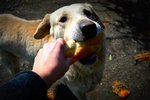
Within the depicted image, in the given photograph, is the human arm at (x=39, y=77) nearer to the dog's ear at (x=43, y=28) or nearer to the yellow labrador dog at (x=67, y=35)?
the yellow labrador dog at (x=67, y=35)

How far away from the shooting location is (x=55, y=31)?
12.6 ft

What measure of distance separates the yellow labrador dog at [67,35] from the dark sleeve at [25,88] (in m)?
1.23

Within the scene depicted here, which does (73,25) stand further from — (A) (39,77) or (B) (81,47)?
(A) (39,77)

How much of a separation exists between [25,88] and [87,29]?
1.35 metres

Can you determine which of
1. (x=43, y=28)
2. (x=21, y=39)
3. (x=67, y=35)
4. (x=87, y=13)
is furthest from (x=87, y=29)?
(x=21, y=39)

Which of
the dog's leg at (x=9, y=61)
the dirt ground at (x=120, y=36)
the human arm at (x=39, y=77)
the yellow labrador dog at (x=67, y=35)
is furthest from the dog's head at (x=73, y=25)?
the dirt ground at (x=120, y=36)

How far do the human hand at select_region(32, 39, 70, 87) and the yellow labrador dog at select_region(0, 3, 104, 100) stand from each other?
0.84m

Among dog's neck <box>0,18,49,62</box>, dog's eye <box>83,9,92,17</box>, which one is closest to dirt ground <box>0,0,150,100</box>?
dog's neck <box>0,18,49,62</box>

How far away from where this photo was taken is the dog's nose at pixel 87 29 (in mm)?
3082

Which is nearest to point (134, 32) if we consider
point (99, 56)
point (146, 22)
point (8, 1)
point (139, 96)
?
point (146, 22)

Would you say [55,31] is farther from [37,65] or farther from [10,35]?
[37,65]

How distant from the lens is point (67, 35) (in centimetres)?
343

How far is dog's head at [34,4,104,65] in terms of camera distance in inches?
124

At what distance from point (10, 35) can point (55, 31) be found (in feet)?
3.80
